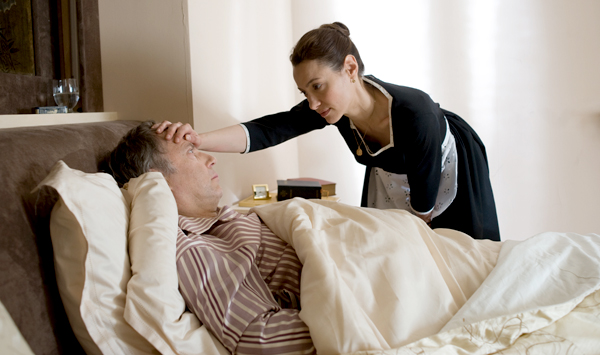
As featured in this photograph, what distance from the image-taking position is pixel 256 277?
1118 mm

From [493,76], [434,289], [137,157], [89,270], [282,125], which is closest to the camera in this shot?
[89,270]

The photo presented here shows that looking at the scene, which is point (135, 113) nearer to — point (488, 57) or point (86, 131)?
point (86, 131)

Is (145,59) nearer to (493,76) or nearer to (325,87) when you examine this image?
(325,87)

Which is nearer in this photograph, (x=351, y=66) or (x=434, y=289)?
(x=434, y=289)

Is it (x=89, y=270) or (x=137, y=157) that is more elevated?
(x=137, y=157)

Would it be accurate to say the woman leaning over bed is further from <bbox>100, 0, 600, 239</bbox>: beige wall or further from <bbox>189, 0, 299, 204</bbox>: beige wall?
<bbox>100, 0, 600, 239</bbox>: beige wall

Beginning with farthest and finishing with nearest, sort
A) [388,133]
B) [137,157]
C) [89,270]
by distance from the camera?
[388,133], [137,157], [89,270]

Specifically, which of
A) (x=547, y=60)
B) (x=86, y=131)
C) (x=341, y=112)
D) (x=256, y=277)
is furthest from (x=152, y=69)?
(x=547, y=60)

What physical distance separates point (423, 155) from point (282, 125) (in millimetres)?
592

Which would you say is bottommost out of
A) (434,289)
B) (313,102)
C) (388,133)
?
(434,289)

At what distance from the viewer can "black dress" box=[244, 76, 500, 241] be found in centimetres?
166

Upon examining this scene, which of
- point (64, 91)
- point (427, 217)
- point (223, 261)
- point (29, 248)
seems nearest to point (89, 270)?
point (29, 248)

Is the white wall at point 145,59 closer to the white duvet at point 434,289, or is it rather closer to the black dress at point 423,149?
the black dress at point 423,149

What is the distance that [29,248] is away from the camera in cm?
86
